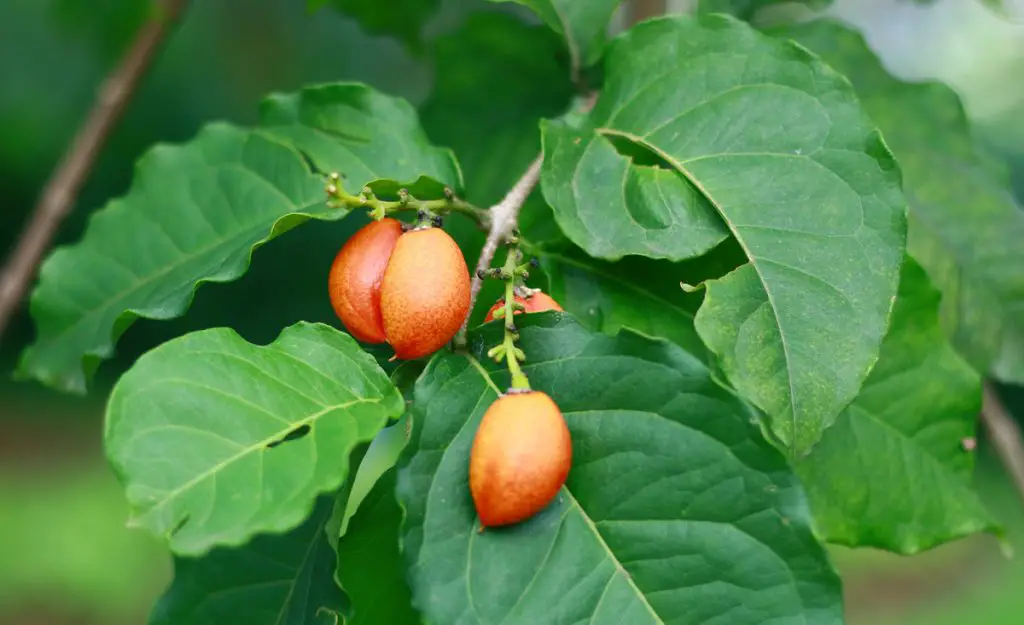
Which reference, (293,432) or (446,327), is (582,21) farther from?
(293,432)

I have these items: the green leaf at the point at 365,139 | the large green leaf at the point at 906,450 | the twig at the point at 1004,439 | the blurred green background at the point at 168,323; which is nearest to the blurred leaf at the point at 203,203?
the green leaf at the point at 365,139

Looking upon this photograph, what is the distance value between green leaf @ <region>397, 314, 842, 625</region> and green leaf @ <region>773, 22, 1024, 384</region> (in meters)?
0.71

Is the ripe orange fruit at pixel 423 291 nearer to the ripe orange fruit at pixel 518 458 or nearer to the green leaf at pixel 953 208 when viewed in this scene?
the ripe orange fruit at pixel 518 458

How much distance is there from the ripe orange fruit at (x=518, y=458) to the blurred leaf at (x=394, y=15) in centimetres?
108

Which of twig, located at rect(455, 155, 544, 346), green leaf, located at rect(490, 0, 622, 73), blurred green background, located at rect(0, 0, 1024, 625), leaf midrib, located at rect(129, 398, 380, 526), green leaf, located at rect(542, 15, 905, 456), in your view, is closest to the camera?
leaf midrib, located at rect(129, 398, 380, 526)

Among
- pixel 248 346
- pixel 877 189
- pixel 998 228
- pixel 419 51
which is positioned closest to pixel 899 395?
pixel 877 189

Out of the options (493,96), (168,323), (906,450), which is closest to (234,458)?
(906,450)

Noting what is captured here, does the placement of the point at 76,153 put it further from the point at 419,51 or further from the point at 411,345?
the point at 411,345

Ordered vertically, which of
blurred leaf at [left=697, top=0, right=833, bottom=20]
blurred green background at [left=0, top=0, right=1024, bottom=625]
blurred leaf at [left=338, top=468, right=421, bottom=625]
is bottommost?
blurred green background at [left=0, top=0, right=1024, bottom=625]

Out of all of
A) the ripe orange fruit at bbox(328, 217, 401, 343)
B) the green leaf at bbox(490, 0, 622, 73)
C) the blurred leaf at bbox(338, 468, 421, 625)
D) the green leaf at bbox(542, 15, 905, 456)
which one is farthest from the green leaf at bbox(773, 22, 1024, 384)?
the blurred leaf at bbox(338, 468, 421, 625)

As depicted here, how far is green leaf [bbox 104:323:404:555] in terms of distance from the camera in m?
0.64

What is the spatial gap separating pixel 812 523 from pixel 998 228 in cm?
81

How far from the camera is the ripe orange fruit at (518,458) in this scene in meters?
0.72

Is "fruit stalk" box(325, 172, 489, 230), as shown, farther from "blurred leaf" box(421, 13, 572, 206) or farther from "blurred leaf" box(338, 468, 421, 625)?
"blurred leaf" box(421, 13, 572, 206)
